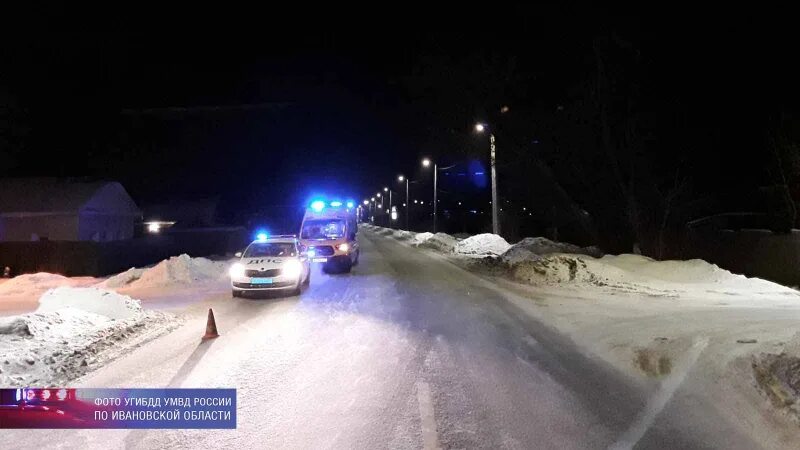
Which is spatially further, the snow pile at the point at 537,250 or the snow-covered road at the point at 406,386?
the snow pile at the point at 537,250

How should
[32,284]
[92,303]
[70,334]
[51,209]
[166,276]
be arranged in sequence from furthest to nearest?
[51,209]
[166,276]
[32,284]
[92,303]
[70,334]

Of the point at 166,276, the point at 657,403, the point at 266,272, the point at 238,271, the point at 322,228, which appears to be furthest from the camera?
the point at 322,228

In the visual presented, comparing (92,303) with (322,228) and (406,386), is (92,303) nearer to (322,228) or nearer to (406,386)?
(406,386)

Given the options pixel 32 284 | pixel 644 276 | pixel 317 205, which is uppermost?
pixel 317 205

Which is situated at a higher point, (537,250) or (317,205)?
(317,205)

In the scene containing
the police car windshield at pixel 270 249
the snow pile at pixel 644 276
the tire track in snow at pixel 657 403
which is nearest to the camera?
the tire track in snow at pixel 657 403

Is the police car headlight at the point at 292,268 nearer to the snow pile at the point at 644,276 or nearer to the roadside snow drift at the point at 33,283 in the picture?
the snow pile at the point at 644,276

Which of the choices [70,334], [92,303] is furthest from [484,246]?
[70,334]

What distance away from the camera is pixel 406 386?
26.0 ft

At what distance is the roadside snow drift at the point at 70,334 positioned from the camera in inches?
336

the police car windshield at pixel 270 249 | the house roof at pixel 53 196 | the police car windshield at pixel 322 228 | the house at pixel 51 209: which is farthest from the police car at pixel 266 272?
the house roof at pixel 53 196

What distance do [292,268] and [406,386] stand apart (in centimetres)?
1021

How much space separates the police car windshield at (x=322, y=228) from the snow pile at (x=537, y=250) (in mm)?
7750

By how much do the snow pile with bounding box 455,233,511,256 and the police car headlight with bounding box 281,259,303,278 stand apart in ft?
65.5
